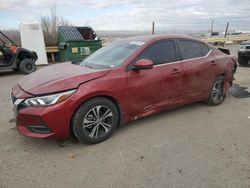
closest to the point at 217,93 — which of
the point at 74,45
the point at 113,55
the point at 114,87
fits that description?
the point at 113,55

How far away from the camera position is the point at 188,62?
175 inches

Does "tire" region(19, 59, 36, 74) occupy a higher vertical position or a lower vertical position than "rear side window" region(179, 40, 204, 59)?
lower

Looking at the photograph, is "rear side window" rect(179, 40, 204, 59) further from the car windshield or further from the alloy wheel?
the alloy wheel

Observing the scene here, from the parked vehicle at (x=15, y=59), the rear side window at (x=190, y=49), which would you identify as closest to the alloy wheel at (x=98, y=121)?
the rear side window at (x=190, y=49)

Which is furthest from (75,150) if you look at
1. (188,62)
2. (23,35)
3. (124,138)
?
(23,35)

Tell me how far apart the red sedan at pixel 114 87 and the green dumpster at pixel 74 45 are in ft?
22.8

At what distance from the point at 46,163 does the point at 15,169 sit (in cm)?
37

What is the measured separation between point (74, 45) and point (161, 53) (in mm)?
7850

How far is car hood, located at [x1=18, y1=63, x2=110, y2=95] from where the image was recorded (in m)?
3.22

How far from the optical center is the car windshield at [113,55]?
3898 mm

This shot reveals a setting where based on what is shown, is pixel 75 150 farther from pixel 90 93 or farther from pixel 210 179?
pixel 210 179

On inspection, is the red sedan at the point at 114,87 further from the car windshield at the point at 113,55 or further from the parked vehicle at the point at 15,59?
the parked vehicle at the point at 15,59

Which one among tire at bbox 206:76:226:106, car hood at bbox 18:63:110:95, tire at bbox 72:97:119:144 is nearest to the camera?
car hood at bbox 18:63:110:95

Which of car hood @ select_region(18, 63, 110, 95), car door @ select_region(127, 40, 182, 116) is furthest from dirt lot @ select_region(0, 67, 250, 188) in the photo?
car hood @ select_region(18, 63, 110, 95)
